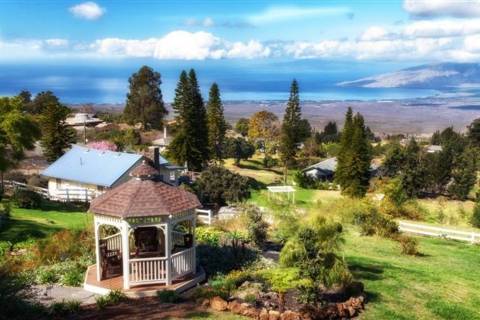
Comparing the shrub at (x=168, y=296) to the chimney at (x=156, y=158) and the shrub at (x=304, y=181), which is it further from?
the shrub at (x=304, y=181)

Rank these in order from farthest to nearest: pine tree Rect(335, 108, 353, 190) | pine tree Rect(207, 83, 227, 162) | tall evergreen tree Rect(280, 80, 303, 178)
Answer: pine tree Rect(207, 83, 227, 162) < tall evergreen tree Rect(280, 80, 303, 178) < pine tree Rect(335, 108, 353, 190)

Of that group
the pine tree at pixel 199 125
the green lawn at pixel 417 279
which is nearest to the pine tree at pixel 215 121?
the pine tree at pixel 199 125

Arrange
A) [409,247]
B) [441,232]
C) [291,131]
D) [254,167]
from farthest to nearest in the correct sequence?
[254,167], [291,131], [441,232], [409,247]

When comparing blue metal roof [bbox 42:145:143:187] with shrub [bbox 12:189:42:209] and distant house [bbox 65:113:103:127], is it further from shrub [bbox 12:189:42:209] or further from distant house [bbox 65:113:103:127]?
distant house [bbox 65:113:103:127]

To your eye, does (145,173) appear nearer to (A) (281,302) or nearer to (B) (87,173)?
(A) (281,302)

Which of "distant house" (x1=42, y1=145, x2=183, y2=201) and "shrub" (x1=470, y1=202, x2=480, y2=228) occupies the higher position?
"distant house" (x1=42, y1=145, x2=183, y2=201)

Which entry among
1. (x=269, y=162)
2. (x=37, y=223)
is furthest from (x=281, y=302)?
(x=269, y=162)

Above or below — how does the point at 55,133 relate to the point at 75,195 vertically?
above

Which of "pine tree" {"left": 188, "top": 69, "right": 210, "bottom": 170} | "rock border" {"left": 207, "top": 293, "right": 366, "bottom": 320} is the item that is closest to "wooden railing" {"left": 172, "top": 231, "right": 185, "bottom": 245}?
"rock border" {"left": 207, "top": 293, "right": 366, "bottom": 320}
